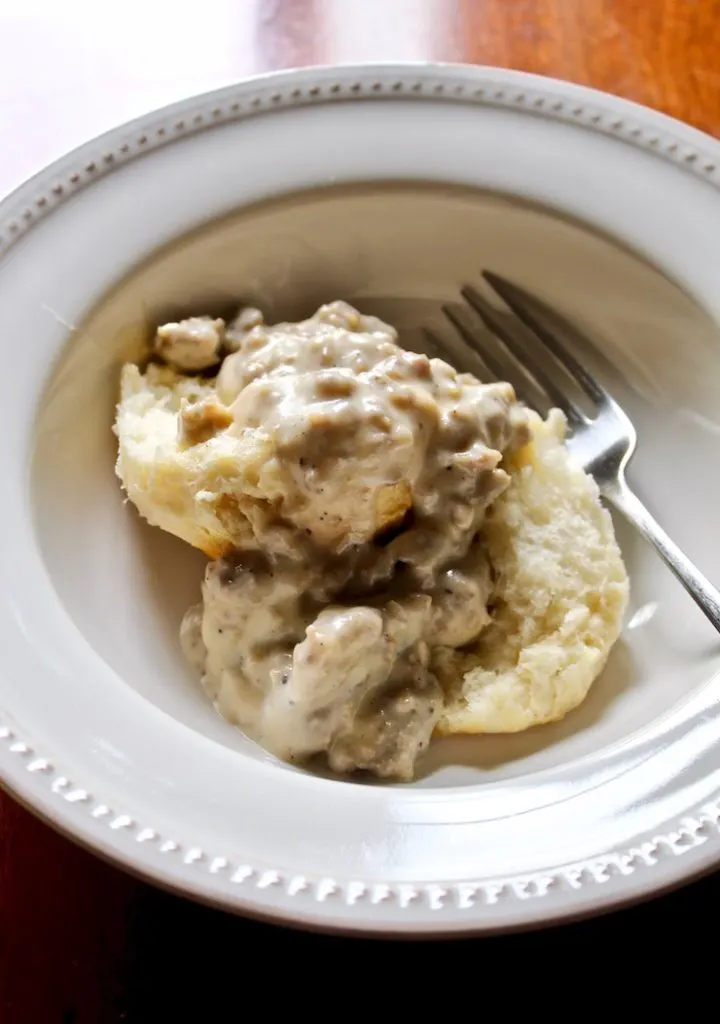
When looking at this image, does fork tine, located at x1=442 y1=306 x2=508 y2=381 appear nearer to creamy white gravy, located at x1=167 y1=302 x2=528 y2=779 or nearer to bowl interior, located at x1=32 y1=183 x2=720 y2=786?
bowl interior, located at x1=32 y1=183 x2=720 y2=786

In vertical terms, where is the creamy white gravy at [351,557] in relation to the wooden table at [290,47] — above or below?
below

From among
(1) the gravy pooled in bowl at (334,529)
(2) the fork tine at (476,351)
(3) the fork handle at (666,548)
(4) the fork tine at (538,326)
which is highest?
(4) the fork tine at (538,326)

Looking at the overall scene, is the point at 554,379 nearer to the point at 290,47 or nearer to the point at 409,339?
the point at 409,339

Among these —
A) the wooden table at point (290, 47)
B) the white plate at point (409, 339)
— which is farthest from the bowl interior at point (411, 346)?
the wooden table at point (290, 47)

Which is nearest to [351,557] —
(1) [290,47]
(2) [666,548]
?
(2) [666,548]

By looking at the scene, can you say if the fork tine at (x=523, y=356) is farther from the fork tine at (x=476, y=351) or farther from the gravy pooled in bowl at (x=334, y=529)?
the gravy pooled in bowl at (x=334, y=529)

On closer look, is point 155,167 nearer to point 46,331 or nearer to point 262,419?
point 46,331

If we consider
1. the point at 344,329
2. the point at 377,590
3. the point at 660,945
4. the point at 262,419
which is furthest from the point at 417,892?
the point at 344,329

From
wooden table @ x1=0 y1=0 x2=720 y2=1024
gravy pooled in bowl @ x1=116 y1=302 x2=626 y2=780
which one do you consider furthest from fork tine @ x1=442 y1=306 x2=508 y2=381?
wooden table @ x1=0 y1=0 x2=720 y2=1024
